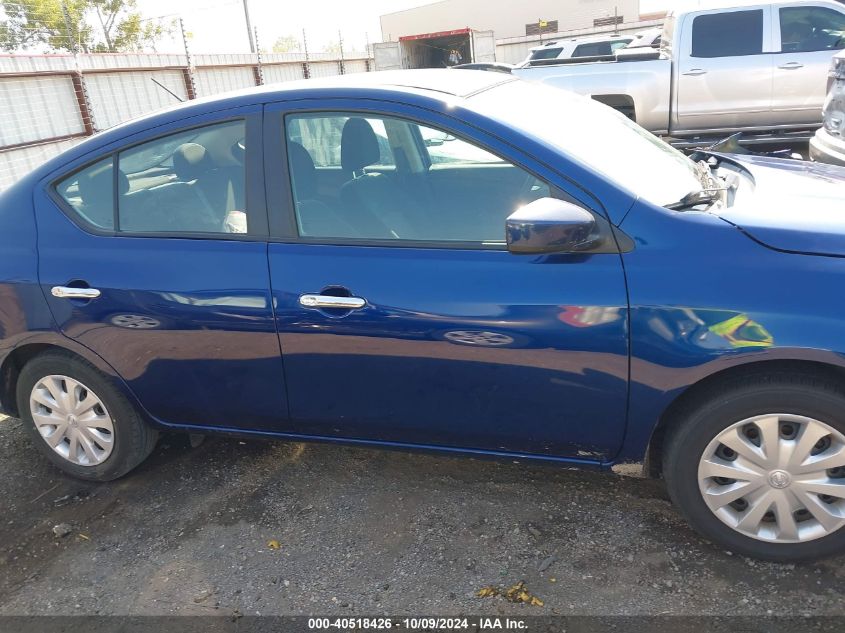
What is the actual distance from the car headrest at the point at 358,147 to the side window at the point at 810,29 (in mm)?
7916

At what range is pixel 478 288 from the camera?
2.38 meters

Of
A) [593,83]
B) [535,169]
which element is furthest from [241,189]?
[593,83]

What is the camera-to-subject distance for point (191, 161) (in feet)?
9.46

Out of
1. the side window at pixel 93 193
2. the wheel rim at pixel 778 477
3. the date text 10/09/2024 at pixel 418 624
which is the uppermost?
the side window at pixel 93 193

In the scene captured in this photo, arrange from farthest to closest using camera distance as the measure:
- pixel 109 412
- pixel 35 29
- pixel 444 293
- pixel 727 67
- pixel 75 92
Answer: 1. pixel 35 29
2. pixel 75 92
3. pixel 727 67
4. pixel 109 412
5. pixel 444 293

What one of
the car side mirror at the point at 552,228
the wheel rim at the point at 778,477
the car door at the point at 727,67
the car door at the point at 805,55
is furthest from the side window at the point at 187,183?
the car door at the point at 805,55

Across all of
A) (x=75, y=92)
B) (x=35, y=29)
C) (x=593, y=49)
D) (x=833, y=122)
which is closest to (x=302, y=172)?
(x=833, y=122)

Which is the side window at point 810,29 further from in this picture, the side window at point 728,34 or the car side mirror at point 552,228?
the car side mirror at point 552,228

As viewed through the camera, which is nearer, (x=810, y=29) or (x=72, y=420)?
Result: (x=72, y=420)

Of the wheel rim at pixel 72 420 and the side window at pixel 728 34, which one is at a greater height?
the side window at pixel 728 34

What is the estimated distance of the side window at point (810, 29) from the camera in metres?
8.48

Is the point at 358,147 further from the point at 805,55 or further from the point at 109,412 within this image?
the point at 805,55

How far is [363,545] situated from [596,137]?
6.17 ft

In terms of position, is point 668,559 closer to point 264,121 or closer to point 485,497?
point 485,497
